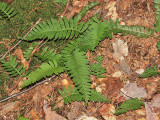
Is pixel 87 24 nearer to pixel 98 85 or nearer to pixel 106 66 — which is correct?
pixel 106 66

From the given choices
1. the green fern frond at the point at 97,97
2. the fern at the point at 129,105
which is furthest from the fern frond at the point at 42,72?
the fern at the point at 129,105

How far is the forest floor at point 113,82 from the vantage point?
3301 millimetres

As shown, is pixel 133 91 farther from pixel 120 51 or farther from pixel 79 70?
pixel 79 70

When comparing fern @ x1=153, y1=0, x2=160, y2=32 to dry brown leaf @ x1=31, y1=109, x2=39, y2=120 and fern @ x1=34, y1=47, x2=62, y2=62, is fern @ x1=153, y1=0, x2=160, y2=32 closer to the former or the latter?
fern @ x1=34, y1=47, x2=62, y2=62

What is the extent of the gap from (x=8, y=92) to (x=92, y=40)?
2.00m

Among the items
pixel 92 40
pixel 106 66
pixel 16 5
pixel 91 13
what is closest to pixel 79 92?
pixel 106 66

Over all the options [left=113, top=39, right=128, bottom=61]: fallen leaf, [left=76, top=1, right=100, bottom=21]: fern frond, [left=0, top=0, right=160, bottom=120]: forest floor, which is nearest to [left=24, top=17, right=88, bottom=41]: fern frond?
[left=76, top=1, right=100, bottom=21]: fern frond

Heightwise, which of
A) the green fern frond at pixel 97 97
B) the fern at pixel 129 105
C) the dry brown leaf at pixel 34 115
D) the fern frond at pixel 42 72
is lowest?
the dry brown leaf at pixel 34 115

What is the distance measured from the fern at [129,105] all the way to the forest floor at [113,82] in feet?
0.47

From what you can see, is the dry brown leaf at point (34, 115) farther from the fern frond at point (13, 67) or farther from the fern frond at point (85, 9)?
the fern frond at point (85, 9)

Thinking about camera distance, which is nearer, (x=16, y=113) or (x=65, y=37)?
(x=16, y=113)

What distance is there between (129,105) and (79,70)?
1080 mm

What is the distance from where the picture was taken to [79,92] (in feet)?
11.1

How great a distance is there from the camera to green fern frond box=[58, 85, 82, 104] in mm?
3293
